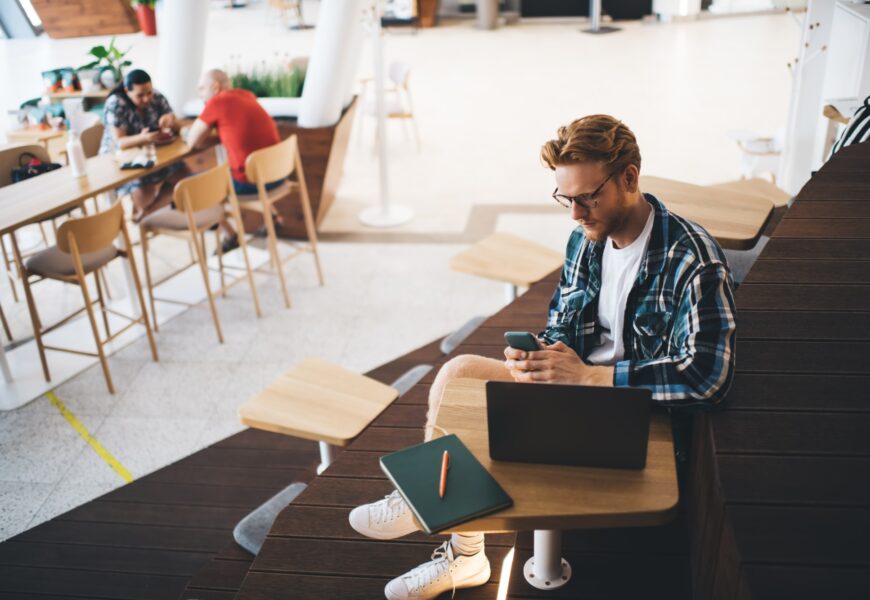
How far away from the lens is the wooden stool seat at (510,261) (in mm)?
3900

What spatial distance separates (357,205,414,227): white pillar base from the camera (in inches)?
246

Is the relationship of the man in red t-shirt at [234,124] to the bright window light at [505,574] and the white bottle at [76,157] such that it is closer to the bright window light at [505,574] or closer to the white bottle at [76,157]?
the white bottle at [76,157]

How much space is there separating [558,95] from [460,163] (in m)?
2.67

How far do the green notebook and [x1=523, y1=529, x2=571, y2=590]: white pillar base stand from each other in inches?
13.8

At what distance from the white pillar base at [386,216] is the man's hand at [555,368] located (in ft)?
14.6

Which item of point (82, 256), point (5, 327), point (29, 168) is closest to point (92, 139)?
point (29, 168)

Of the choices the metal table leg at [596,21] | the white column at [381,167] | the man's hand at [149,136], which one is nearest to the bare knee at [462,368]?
the man's hand at [149,136]

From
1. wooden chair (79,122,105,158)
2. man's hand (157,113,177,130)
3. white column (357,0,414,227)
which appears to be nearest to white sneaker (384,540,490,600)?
man's hand (157,113,177,130)

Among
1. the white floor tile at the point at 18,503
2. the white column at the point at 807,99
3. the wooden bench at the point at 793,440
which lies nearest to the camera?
the wooden bench at the point at 793,440

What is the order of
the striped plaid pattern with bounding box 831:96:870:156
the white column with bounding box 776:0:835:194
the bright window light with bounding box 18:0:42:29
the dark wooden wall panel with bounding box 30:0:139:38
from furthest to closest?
the dark wooden wall panel with bounding box 30:0:139:38
the bright window light with bounding box 18:0:42:29
the white column with bounding box 776:0:835:194
the striped plaid pattern with bounding box 831:96:870:156

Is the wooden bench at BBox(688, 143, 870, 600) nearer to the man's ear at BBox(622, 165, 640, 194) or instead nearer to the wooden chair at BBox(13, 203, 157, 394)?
the man's ear at BBox(622, 165, 640, 194)

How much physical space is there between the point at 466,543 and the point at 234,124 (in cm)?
370

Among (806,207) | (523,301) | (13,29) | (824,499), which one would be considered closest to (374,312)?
(523,301)

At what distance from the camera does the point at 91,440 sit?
3.84m
